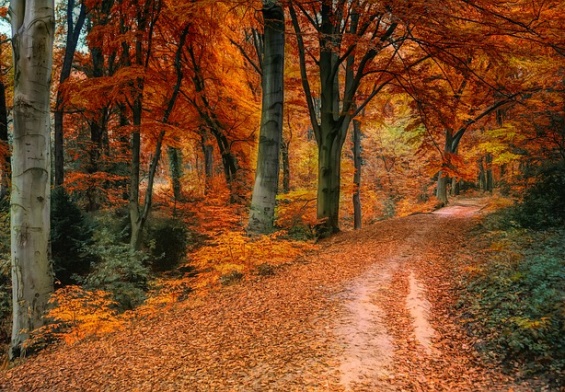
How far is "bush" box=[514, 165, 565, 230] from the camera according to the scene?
7.32 m

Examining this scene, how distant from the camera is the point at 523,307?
3795mm

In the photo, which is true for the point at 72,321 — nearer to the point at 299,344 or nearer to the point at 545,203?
the point at 299,344

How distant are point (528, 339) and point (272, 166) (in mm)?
5738

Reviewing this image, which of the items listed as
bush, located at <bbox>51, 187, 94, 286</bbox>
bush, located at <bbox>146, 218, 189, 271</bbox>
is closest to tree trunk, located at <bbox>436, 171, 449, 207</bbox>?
bush, located at <bbox>146, 218, 189, 271</bbox>

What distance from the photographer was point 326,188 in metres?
10.9

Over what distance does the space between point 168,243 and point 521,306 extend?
1058 centimetres

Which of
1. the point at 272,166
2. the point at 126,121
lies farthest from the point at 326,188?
the point at 126,121

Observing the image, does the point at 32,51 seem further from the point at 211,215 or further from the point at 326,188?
the point at 326,188

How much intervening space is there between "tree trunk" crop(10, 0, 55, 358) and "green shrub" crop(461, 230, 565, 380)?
604 cm

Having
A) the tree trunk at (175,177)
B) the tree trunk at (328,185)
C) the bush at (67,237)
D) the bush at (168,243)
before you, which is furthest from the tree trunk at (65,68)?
the tree trunk at (328,185)

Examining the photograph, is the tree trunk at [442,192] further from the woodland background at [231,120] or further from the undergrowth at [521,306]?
the undergrowth at [521,306]

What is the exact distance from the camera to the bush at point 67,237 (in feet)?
31.9

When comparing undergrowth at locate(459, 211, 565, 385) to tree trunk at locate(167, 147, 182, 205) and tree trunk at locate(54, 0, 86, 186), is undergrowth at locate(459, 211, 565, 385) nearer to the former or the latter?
tree trunk at locate(54, 0, 86, 186)

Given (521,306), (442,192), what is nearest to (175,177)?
(442,192)
